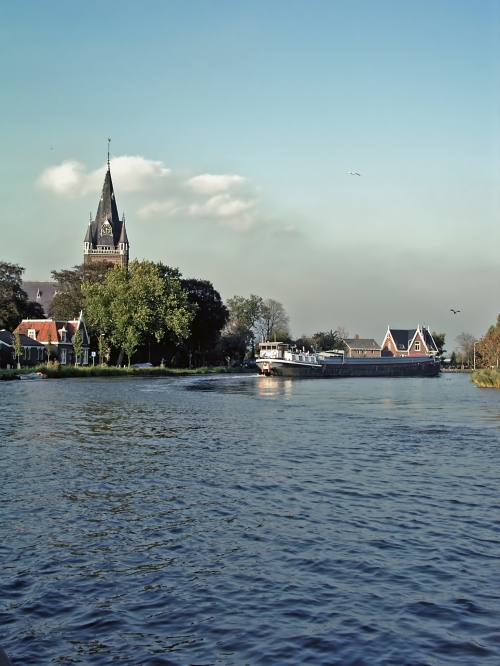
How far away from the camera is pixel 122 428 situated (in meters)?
24.5

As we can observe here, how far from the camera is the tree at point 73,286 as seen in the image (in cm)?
10156

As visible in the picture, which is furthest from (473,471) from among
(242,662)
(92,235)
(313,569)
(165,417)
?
(92,235)

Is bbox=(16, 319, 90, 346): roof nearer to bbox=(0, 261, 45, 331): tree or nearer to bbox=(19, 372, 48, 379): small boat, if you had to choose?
bbox=(0, 261, 45, 331): tree

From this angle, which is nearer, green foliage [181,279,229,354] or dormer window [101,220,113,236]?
green foliage [181,279,229,354]

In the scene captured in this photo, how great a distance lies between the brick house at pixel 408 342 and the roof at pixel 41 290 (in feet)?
231

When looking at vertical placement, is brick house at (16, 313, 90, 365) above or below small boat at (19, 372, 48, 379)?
above

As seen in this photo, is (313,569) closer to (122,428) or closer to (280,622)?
(280,622)

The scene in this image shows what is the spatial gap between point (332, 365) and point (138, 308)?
27.3 metres

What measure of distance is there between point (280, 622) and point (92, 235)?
474ft

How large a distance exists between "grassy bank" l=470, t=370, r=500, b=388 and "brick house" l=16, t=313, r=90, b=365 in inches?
2047

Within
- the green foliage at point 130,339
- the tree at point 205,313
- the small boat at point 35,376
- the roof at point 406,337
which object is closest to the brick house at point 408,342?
the roof at point 406,337

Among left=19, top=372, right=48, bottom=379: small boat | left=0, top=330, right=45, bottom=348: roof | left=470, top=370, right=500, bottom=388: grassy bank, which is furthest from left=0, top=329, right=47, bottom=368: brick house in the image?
left=470, top=370, right=500, bottom=388: grassy bank

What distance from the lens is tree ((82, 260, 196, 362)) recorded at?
8725 centimetres

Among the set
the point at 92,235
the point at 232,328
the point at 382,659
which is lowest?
the point at 382,659
